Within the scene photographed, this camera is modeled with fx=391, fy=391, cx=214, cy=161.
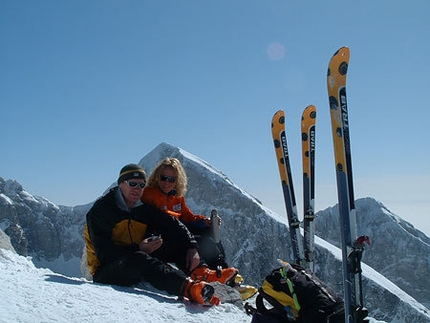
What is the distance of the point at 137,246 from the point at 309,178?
5.49m

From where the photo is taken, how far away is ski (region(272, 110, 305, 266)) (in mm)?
8914

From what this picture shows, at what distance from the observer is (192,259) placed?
5.06 meters

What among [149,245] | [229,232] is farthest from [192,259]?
[229,232]

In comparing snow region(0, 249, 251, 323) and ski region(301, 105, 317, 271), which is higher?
ski region(301, 105, 317, 271)

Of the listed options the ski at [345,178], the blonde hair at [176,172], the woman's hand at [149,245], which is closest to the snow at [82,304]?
the woman's hand at [149,245]

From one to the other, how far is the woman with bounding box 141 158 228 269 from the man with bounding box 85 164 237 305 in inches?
21.8

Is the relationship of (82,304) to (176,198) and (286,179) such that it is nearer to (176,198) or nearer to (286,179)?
(176,198)

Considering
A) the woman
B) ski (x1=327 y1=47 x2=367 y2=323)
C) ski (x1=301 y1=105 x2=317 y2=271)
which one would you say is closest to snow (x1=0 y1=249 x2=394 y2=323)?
ski (x1=327 y1=47 x2=367 y2=323)

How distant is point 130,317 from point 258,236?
4401 inches

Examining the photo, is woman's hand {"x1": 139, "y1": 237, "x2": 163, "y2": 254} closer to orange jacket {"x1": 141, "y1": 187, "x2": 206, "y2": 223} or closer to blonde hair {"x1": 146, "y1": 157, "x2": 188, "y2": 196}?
orange jacket {"x1": 141, "y1": 187, "x2": 206, "y2": 223}

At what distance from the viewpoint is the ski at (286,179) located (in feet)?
29.2

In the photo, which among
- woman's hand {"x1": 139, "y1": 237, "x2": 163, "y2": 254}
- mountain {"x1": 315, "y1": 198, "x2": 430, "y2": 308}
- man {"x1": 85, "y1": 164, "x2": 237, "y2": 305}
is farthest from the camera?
mountain {"x1": 315, "y1": 198, "x2": 430, "y2": 308}

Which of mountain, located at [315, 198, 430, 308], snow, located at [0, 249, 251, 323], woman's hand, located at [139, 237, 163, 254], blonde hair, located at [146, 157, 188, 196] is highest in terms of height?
mountain, located at [315, 198, 430, 308]

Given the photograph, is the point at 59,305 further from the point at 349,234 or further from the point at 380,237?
the point at 380,237
